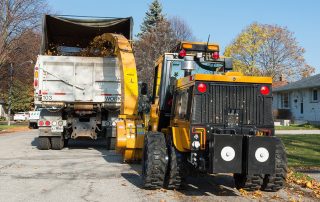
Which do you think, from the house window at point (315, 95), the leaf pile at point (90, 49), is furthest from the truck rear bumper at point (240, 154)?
the house window at point (315, 95)

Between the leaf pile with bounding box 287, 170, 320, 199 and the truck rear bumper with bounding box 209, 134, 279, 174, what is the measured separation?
149 cm

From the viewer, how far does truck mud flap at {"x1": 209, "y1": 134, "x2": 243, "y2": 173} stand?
24.4 ft

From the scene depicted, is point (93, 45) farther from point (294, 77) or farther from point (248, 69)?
point (294, 77)

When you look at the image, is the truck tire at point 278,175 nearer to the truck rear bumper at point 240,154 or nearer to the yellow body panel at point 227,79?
the truck rear bumper at point 240,154

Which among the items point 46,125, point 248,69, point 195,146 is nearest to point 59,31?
point 46,125

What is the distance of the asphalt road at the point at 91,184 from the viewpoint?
7953mm

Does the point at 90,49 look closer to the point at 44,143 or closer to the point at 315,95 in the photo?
the point at 44,143

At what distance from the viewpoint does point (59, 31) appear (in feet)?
54.0

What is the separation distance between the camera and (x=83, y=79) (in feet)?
50.8

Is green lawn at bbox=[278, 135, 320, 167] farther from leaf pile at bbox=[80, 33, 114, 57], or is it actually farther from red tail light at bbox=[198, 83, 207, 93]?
leaf pile at bbox=[80, 33, 114, 57]

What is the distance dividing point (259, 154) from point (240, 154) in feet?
1.00

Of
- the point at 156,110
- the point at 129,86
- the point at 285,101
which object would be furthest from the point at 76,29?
the point at 285,101

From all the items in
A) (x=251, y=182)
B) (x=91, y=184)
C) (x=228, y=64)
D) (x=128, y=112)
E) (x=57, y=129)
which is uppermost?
(x=228, y=64)

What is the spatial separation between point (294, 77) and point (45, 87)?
52735 millimetres
